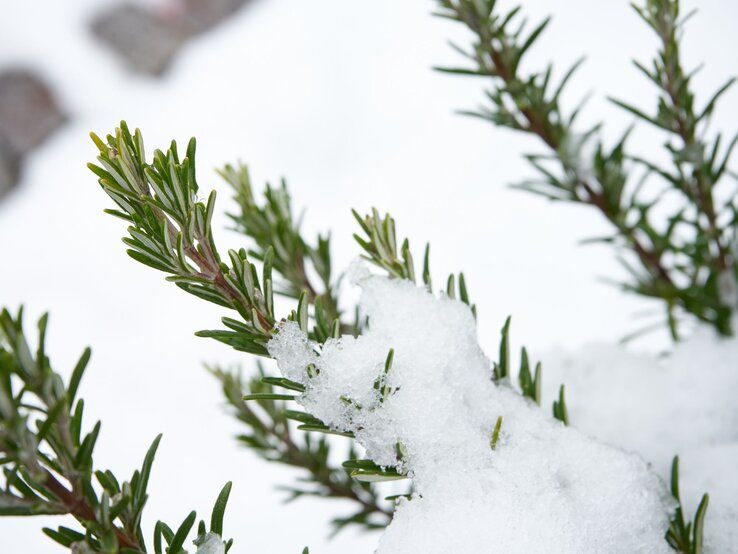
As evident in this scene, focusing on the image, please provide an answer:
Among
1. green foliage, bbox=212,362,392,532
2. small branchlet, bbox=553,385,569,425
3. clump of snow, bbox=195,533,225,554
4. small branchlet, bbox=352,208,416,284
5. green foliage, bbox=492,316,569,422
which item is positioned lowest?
green foliage, bbox=212,362,392,532

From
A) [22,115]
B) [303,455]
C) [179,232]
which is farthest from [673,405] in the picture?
[22,115]

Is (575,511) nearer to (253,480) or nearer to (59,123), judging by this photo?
(253,480)

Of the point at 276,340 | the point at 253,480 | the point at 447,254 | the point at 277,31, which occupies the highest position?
the point at 277,31

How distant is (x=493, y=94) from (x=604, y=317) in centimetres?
112

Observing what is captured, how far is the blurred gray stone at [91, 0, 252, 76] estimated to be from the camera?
269 cm

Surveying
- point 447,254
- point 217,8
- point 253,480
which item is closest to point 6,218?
point 217,8

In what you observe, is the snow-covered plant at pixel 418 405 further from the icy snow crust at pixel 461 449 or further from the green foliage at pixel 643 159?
the green foliage at pixel 643 159

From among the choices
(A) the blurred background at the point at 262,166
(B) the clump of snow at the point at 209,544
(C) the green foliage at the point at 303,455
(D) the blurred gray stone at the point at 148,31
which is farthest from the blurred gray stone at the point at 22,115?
(B) the clump of snow at the point at 209,544

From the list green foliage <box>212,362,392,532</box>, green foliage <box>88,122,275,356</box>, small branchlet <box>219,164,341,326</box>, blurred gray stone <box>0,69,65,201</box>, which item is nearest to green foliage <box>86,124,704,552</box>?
green foliage <box>88,122,275,356</box>

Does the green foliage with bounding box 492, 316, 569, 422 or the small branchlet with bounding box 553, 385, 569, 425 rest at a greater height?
the green foliage with bounding box 492, 316, 569, 422

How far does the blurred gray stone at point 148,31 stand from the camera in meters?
2.69

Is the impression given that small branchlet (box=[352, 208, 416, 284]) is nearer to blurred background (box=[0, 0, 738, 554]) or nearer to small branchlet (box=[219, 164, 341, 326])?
small branchlet (box=[219, 164, 341, 326])

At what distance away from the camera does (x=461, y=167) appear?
2.06 metres

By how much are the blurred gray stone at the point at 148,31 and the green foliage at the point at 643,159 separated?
95.4 inches
